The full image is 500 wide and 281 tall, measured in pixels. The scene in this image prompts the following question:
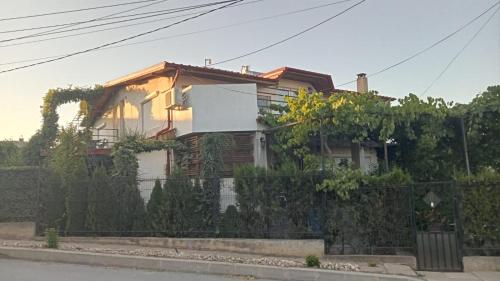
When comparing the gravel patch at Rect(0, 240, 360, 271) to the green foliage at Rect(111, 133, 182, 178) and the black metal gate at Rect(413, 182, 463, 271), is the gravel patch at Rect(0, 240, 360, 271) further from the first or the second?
the green foliage at Rect(111, 133, 182, 178)

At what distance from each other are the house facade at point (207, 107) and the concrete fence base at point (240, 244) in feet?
7.85

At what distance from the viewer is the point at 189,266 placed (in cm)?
963

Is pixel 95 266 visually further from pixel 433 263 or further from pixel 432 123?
pixel 432 123

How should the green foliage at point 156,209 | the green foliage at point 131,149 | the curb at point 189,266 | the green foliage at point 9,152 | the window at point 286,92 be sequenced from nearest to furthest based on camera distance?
the curb at point 189,266 < the green foliage at point 156,209 < the green foliage at point 131,149 < the window at point 286,92 < the green foliage at point 9,152

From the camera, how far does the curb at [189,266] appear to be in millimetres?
8891

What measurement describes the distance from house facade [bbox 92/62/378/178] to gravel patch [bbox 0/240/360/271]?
324 cm

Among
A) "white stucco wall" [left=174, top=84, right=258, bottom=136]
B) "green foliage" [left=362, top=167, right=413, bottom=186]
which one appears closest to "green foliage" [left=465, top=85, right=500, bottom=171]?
"green foliage" [left=362, top=167, right=413, bottom=186]

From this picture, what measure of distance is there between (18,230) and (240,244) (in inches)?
265

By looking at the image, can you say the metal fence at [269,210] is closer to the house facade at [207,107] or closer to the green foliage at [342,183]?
the green foliage at [342,183]

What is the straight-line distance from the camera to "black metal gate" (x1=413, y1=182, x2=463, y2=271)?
9.77 m

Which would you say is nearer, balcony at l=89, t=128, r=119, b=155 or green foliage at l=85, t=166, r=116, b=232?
green foliage at l=85, t=166, r=116, b=232

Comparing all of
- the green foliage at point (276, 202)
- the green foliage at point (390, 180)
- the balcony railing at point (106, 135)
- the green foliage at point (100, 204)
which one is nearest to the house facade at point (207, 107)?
the balcony railing at point (106, 135)

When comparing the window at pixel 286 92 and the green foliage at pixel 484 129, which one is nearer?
the green foliage at pixel 484 129

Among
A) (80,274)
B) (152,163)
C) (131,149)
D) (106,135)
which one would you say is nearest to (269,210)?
(80,274)
